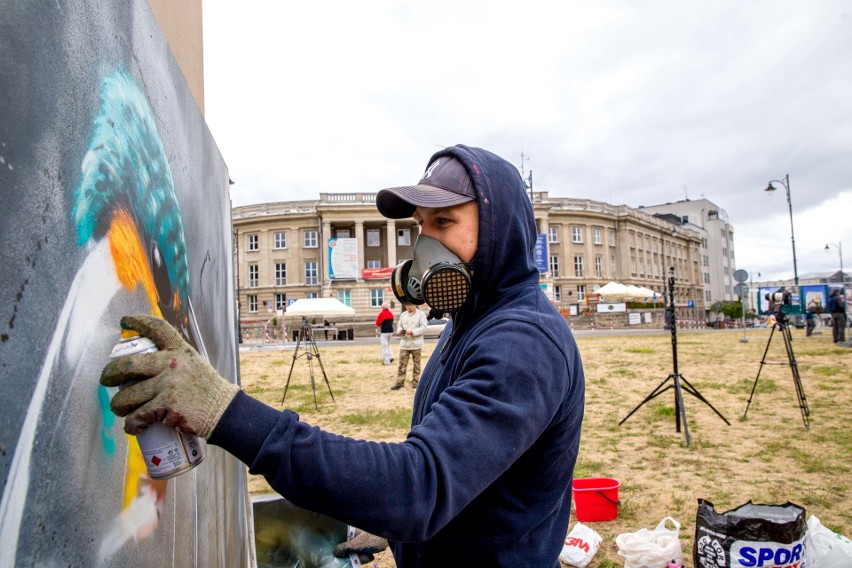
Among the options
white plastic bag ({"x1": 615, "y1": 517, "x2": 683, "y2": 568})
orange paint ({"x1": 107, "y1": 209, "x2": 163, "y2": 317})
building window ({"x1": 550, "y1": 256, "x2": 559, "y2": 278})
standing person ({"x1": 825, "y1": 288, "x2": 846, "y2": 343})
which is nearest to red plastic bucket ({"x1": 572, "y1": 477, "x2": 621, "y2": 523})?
white plastic bag ({"x1": 615, "y1": 517, "x2": 683, "y2": 568})

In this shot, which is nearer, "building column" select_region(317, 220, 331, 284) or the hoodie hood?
the hoodie hood

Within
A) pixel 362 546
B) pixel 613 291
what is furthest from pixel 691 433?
pixel 613 291

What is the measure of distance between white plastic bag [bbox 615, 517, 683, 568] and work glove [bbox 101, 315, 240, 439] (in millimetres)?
3342

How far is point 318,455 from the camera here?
92cm

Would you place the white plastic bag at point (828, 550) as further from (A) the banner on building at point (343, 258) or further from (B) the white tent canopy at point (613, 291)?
(A) the banner on building at point (343, 258)

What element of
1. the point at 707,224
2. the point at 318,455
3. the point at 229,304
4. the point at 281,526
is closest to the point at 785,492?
the point at 281,526

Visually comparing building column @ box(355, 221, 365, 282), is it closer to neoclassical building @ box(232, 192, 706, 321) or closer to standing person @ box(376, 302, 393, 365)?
neoclassical building @ box(232, 192, 706, 321)

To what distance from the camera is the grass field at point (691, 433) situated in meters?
4.47

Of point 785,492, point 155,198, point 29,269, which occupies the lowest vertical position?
point 785,492

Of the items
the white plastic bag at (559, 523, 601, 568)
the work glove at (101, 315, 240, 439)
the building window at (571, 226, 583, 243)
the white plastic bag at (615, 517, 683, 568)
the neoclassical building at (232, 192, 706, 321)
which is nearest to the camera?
the work glove at (101, 315, 240, 439)

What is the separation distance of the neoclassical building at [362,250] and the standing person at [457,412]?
3804cm

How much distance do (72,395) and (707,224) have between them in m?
94.4

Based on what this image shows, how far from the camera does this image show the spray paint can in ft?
3.03

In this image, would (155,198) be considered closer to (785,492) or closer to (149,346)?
(149,346)
